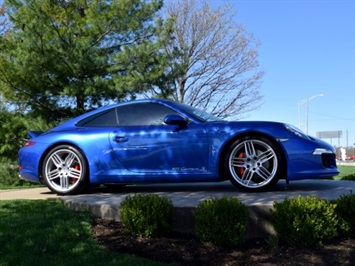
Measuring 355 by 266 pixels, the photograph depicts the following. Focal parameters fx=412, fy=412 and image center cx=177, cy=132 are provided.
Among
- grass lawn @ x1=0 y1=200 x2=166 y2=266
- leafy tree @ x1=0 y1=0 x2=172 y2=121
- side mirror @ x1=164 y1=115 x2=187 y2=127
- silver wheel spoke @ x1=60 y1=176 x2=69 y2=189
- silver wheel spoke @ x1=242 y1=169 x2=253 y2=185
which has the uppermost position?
leafy tree @ x1=0 y1=0 x2=172 y2=121

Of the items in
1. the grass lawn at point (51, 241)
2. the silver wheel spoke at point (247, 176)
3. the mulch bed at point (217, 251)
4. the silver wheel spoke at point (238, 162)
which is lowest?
the mulch bed at point (217, 251)

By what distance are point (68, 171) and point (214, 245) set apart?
9.12ft

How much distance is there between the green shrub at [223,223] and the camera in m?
3.84

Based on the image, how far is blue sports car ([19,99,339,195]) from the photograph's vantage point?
17.1 feet

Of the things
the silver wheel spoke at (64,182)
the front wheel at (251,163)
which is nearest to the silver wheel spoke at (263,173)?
the front wheel at (251,163)

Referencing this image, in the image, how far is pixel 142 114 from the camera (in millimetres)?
5816

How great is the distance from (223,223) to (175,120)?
6.21 ft

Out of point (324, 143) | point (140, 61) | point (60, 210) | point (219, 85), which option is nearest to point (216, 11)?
point (219, 85)

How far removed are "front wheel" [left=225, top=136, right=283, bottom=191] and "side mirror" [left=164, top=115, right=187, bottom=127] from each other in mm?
710

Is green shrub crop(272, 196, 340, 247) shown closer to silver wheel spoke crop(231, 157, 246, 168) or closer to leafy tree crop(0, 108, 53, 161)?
silver wheel spoke crop(231, 157, 246, 168)

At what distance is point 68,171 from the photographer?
19.2 ft

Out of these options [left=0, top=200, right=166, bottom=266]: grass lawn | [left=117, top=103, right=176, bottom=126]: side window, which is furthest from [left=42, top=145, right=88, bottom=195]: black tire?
[left=0, top=200, right=166, bottom=266]: grass lawn

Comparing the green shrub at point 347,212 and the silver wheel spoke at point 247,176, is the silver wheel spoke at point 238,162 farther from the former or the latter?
the green shrub at point 347,212

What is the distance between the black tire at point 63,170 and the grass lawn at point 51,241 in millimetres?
1016
